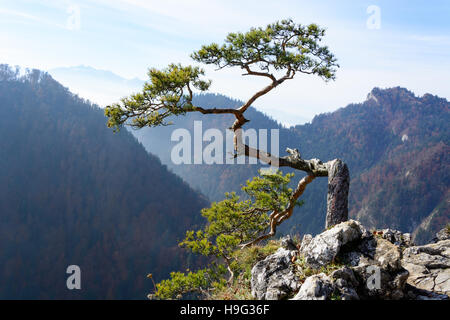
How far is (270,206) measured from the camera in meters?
13.5

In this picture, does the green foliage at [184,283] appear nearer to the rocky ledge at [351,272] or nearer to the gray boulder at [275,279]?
the gray boulder at [275,279]

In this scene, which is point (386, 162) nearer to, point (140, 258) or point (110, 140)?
point (140, 258)

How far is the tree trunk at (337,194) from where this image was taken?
419 inches

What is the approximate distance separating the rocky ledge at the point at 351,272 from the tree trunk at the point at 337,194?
Result: 6.31 feet

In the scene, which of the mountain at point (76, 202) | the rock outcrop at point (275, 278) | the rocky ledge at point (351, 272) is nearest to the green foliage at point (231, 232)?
the rock outcrop at point (275, 278)

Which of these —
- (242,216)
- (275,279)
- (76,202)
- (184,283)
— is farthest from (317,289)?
(76,202)

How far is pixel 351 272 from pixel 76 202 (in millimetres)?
173321

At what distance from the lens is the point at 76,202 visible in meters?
163

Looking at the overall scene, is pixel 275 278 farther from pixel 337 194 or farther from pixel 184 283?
pixel 184 283

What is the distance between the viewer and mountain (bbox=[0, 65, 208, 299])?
443 ft
